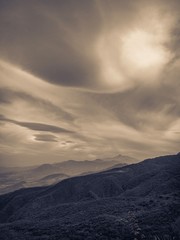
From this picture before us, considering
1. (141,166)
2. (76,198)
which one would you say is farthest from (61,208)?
(141,166)

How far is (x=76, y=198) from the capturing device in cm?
6350

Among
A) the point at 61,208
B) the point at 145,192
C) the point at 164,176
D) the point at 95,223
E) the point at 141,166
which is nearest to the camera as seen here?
the point at 95,223

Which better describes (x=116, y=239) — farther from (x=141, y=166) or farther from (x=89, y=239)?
(x=141, y=166)

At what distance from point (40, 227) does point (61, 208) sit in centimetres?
1140

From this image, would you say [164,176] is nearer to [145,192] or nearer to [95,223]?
[145,192]

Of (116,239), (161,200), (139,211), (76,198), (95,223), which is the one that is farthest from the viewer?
(76,198)

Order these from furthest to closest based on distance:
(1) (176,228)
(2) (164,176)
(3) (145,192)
→ (2) (164,176) < (3) (145,192) < (1) (176,228)

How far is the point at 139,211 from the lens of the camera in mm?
32812

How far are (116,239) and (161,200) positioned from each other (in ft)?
44.3

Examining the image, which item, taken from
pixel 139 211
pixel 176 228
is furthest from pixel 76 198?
pixel 176 228

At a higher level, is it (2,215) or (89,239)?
(2,215)

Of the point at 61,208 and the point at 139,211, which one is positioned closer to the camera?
the point at 139,211

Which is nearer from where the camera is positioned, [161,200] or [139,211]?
[139,211]

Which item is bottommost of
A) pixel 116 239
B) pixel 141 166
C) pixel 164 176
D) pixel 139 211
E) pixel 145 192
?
pixel 116 239
